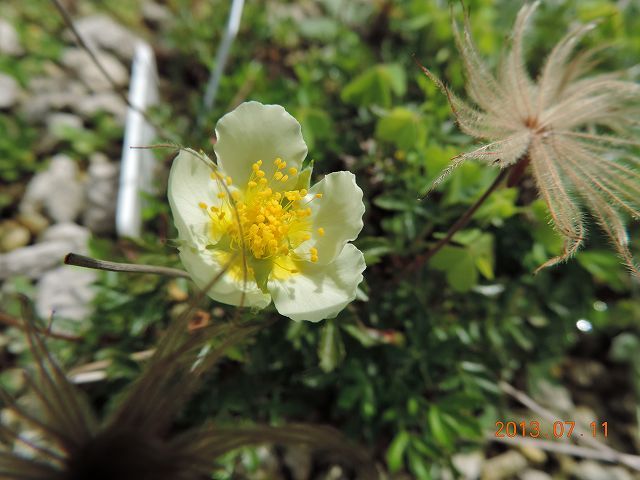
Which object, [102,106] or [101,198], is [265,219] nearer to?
[101,198]

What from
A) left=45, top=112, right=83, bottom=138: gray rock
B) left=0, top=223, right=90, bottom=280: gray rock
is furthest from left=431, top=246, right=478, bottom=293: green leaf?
left=45, top=112, right=83, bottom=138: gray rock

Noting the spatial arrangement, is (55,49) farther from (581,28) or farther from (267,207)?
(581,28)

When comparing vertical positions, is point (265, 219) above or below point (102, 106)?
below

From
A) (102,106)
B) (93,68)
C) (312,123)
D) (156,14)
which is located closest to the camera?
(312,123)

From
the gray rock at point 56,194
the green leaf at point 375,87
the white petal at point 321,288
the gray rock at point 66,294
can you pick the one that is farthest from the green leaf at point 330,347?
the gray rock at point 56,194

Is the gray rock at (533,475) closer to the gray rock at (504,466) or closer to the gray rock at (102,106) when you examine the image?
the gray rock at (504,466)

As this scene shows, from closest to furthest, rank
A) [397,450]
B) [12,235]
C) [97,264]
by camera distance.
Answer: [97,264] < [397,450] < [12,235]

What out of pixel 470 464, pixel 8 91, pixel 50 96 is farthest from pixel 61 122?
pixel 470 464

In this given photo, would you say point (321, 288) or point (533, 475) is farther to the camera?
point (533, 475)
